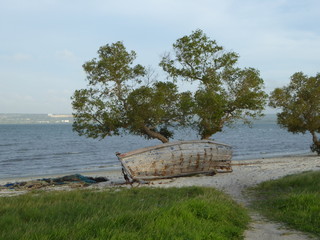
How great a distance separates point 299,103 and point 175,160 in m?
15.7

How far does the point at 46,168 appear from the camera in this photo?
35.6 metres

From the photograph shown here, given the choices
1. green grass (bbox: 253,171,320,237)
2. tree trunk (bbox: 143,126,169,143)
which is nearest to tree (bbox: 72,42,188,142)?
tree trunk (bbox: 143,126,169,143)

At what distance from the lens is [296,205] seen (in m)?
9.82

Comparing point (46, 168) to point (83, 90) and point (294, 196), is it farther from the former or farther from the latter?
point (294, 196)

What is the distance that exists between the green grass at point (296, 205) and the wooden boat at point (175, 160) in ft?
24.5

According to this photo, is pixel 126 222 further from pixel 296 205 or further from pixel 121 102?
pixel 121 102

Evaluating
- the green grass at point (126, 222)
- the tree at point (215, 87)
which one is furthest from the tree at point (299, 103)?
the green grass at point (126, 222)

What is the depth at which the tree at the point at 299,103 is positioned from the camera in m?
30.9

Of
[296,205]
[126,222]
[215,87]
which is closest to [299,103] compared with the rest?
[215,87]

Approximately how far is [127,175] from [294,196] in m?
10.8

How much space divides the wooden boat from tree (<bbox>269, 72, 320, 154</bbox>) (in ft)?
36.9

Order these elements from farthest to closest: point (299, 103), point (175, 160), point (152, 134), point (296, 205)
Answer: point (299, 103) < point (152, 134) < point (175, 160) < point (296, 205)

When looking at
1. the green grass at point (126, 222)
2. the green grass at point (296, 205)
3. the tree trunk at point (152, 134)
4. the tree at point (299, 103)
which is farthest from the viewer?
the tree at point (299, 103)

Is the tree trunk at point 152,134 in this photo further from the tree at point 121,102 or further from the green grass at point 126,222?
the green grass at point 126,222
